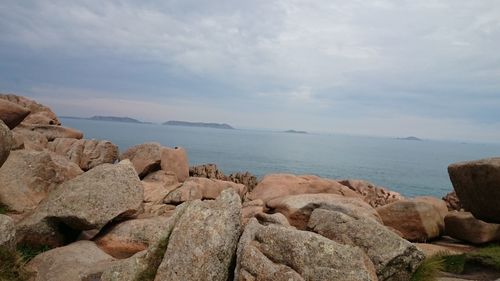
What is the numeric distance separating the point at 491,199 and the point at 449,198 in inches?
952

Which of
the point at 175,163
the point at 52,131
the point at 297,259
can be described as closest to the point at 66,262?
the point at 297,259

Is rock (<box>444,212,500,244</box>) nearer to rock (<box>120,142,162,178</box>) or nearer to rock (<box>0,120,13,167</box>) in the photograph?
rock (<box>120,142,162,178</box>)

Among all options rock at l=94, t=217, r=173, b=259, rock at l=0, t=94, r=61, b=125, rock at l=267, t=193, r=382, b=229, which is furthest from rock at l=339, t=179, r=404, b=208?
rock at l=0, t=94, r=61, b=125

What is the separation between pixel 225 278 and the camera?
38.0 ft

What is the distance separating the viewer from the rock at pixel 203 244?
11.3 meters

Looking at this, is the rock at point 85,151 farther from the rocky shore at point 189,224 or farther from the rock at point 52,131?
the rock at point 52,131

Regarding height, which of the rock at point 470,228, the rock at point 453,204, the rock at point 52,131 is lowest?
the rock at point 453,204

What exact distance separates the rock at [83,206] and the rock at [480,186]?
1585 cm

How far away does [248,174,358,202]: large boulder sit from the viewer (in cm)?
3203

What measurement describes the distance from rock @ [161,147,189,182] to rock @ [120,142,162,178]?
2.05 ft

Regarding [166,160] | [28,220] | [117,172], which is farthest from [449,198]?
[28,220]

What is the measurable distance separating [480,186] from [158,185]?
18.1 m

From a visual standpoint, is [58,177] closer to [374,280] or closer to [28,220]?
[28,220]

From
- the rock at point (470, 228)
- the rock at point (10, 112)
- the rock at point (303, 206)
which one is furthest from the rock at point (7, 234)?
the rock at point (470, 228)
